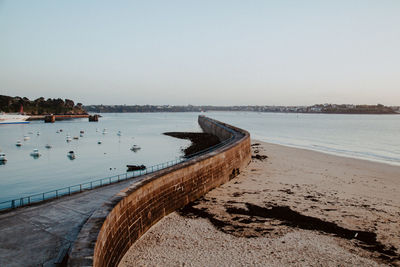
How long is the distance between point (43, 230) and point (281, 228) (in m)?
9.07

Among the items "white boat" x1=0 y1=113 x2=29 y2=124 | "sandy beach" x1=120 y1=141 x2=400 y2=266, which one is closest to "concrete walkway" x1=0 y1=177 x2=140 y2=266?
"sandy beach" x1=120 y1=141 x2=400 y2=266

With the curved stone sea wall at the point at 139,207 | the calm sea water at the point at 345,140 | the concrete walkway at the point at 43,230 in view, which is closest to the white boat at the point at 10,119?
the calm sea water at the point at 345,140

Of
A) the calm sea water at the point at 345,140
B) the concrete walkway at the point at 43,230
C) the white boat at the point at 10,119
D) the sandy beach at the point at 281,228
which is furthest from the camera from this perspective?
the white boat at the point at 10,119

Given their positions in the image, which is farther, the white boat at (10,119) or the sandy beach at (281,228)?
the white boat at (10,119)

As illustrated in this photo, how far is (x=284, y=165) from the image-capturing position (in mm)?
27688

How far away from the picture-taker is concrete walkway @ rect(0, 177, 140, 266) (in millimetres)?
7586

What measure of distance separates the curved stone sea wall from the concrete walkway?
114 cm

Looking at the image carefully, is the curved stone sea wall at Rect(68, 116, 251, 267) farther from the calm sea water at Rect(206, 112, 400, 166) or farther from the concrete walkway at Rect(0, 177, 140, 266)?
the calm sea water at Rect(206, 112, 400, 166)

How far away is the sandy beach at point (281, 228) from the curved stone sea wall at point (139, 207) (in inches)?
19.3

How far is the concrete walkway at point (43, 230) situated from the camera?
7586mm

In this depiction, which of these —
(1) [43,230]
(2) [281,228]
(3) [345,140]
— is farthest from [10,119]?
(2) [281,228]

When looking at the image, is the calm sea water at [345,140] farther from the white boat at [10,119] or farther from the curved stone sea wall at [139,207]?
the white boat at [10,119]

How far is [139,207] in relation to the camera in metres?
11.1

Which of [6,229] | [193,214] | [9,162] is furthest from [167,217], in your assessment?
[9,162]
